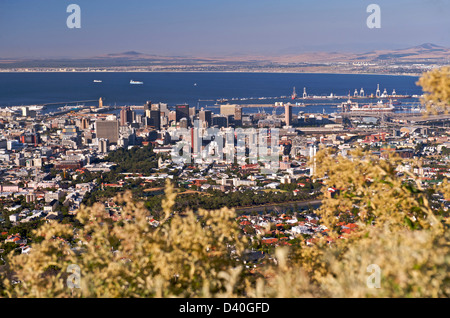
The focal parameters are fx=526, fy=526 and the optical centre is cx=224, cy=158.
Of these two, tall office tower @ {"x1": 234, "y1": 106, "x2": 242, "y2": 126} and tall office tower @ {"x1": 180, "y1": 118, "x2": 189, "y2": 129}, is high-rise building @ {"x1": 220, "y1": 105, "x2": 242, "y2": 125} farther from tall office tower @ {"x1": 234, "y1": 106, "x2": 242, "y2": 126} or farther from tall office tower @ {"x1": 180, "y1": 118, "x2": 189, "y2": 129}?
tall office tower @ {"x1": 180, "y1": 118, "x2": 189, "y2": 129}

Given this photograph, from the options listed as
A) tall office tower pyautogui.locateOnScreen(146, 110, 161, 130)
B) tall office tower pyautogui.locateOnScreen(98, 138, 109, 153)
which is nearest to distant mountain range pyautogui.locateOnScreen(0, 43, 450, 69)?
tall office tower pyautogui.locateOnScreen(146, 110, 161, 130)

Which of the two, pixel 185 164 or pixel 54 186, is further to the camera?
pixel 185 164

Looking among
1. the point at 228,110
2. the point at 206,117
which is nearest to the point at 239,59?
the point at 228,110

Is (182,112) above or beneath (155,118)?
above

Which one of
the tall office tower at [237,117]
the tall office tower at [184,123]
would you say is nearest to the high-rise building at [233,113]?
the tall office tower at [237,117]

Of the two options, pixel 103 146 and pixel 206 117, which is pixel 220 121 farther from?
pixel 103 146
